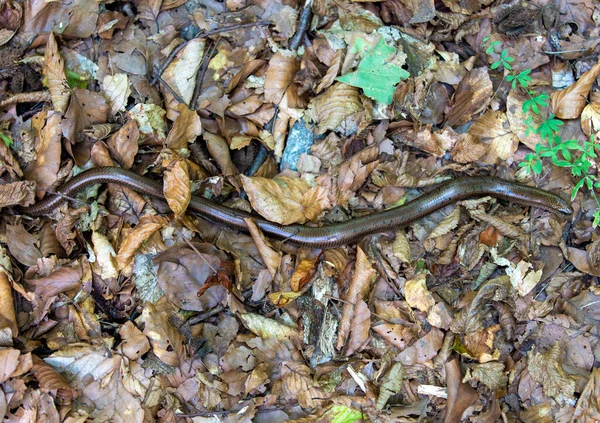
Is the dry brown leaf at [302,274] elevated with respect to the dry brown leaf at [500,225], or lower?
lower

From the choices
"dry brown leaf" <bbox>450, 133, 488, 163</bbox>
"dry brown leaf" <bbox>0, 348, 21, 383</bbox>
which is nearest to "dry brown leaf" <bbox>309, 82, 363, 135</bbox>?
"dry brown leaf" <bbox>450, 133, 488, 163</bbox>

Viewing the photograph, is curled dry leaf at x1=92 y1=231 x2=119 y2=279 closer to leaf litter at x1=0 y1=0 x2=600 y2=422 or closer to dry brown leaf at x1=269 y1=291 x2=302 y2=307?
leaf litter at x1=0 y1=0 x2=600 y2=422

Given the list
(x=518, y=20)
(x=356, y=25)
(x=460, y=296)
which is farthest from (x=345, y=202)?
(x=518, y=20)


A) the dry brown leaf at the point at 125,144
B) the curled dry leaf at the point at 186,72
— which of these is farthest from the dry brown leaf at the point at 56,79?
the curled dry leaf at the point at 186,72

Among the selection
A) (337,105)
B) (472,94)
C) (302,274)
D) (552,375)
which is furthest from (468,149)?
(552,375)

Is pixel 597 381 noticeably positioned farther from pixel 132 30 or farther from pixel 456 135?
pixel 132 30

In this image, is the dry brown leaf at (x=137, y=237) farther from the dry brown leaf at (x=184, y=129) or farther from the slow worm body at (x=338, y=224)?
the dry brown leaf at (x=184, y=129)

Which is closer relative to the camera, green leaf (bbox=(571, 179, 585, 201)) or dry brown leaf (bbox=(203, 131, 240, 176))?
green leaf (bbox=(571, 179, 585, 201))
